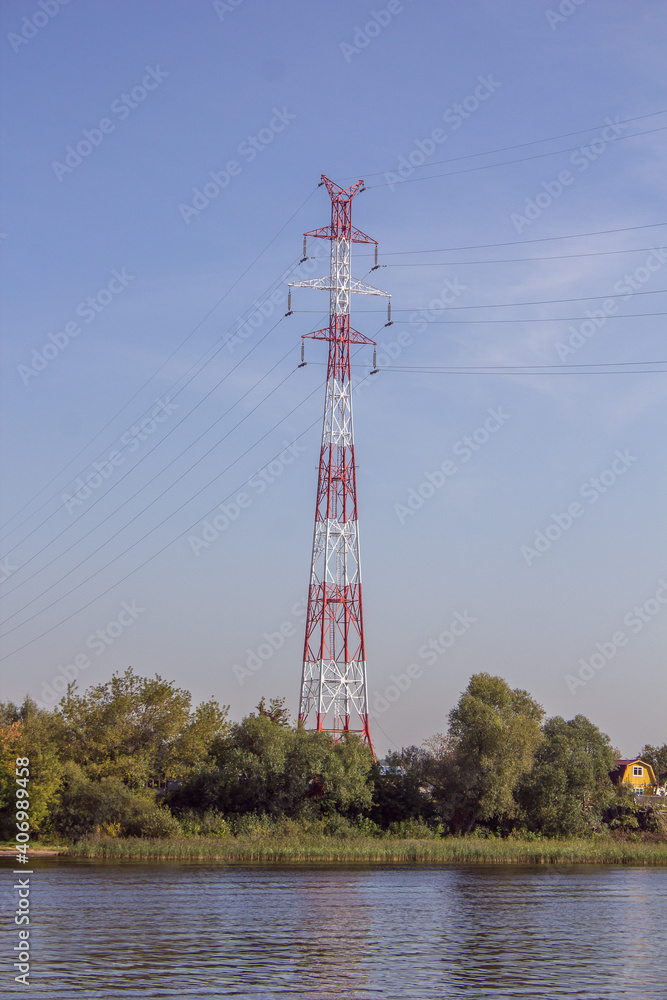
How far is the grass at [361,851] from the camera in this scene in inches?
2712

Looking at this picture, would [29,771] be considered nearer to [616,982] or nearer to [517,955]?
[517,955]

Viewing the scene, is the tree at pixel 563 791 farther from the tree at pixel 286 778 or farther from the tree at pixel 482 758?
the tree at pixel 286 778

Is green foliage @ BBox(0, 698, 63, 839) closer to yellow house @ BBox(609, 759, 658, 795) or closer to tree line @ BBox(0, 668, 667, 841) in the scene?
tree line @ BBox(0, 668, 667, 841)

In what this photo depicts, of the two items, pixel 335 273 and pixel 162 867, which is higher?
pixel 335 273

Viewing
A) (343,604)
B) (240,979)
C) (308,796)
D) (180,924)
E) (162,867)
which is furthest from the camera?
(308,796)

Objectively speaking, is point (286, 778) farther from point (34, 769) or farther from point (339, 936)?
point (339, 936)

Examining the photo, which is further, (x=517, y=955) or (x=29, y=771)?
(x=29, y=771)

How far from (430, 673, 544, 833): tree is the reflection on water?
61.9 feet

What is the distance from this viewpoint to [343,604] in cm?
6662

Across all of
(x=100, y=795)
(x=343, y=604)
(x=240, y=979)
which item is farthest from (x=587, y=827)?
(x=240, y=979)

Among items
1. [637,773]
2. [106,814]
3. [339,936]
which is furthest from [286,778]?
[637,773]

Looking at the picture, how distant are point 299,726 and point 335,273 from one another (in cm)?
2972

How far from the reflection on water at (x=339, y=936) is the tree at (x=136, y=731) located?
19419 mm

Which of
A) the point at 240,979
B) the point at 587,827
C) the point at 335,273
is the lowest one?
the point at 587,827
